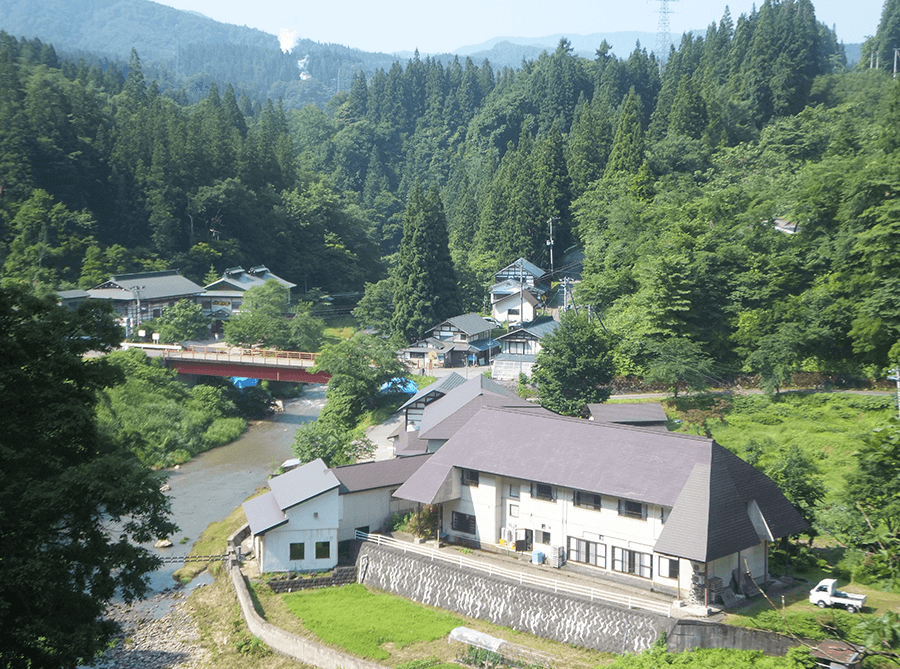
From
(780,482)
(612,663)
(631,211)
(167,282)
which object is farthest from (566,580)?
(167,282)

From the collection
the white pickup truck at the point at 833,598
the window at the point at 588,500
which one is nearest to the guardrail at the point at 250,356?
the window at the point at 588,500

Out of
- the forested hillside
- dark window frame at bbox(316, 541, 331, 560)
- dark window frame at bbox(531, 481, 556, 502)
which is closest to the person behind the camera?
dark window frame at bbox(531, 481, 556, 502)

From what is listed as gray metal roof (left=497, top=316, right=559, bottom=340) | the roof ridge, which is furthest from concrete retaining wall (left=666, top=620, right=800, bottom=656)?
gray metal roof (left=497, top=316, right=559, bottom=340)

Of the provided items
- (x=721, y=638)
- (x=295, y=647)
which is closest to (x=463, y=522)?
(x=295, y=647)

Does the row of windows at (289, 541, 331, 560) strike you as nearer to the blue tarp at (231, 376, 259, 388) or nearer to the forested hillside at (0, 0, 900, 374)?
the forested hillside at (0, 0, 900, 374)

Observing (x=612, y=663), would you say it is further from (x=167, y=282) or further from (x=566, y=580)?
(x=167, y=282)

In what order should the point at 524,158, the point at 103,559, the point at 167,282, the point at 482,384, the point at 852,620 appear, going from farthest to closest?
1. the point at 524,158
2. the point at 167,282
3. the point at 482,384
4. the point at 852,620
5. the point at 103,559

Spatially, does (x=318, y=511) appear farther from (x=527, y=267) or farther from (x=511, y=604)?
(x=527, y=267)

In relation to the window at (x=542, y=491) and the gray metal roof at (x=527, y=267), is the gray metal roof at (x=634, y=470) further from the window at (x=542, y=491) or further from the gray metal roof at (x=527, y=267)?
the gray metal roof at (x=527, y=267)
